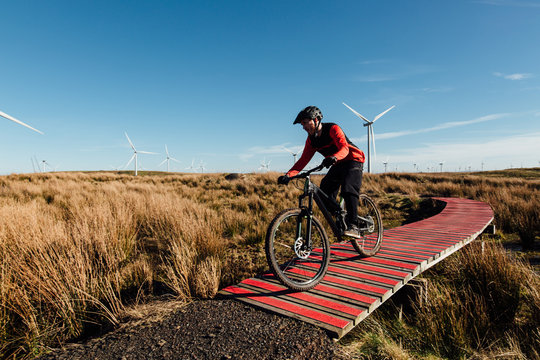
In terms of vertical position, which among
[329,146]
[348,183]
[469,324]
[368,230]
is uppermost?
[329,146]

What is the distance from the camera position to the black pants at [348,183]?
15.6 feet

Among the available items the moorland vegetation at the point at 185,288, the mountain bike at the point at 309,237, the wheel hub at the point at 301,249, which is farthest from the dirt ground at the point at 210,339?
the wheel hub at the point at 301,249

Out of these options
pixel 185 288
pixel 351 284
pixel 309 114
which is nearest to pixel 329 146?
pixel 309 114

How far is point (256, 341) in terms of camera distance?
2904 mm

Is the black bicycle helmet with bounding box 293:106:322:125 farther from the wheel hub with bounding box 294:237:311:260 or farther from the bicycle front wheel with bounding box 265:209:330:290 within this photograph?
the wheel hub with bounding box 294:237:311:260

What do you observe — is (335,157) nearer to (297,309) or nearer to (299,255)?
(299,255)

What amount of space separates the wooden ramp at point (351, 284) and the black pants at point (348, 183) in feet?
3.06

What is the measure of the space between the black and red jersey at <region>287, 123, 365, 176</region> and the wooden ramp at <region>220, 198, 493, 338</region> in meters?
1.71

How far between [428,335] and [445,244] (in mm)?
3415

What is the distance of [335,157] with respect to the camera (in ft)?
13.1

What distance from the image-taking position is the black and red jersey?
4.29 meters

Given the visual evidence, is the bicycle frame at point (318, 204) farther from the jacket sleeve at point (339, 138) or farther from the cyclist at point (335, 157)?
the jacket sleeve at point (339, 138)

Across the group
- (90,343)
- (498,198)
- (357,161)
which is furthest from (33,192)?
(498,198)

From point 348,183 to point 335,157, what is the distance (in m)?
0.89
